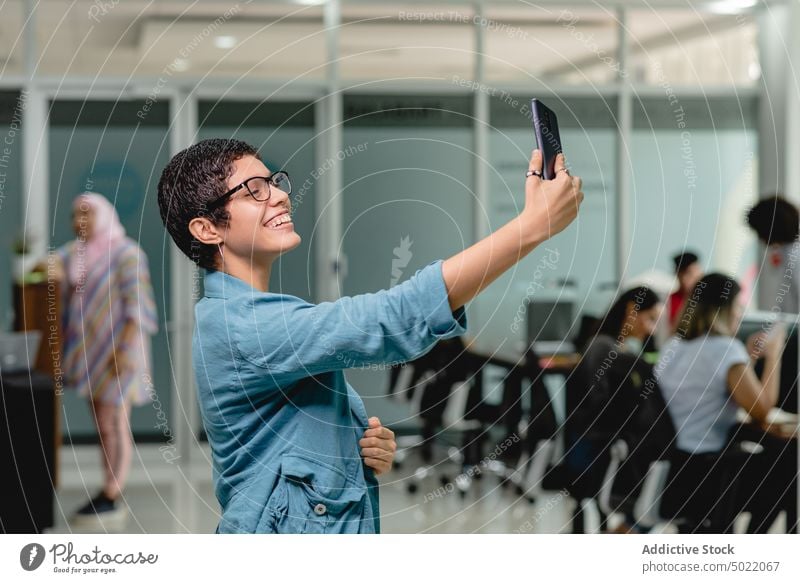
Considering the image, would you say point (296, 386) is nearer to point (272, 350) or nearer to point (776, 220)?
point (272, 350)

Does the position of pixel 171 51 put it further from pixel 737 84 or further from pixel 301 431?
pixel 301 431

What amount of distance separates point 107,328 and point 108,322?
31 millimetres

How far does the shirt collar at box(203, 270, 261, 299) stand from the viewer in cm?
142

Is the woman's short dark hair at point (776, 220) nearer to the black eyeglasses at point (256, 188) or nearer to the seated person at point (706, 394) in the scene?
the seated person at point (706, 394)

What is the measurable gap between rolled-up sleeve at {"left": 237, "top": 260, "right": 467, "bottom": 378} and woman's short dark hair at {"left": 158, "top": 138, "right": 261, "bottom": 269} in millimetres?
159

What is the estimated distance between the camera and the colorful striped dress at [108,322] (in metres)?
4.64

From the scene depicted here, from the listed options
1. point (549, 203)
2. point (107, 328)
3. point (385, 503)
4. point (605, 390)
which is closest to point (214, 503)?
point (385, 503)

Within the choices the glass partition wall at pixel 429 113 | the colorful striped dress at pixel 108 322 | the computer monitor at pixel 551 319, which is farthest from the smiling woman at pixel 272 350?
the computer monitor at pixel 551 319

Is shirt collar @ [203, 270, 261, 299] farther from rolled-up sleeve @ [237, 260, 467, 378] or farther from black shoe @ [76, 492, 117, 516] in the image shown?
black shoe @ [76, 492, 117, 516]

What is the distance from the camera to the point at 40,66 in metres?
6.12

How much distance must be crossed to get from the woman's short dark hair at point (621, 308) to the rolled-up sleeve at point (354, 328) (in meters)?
2.63

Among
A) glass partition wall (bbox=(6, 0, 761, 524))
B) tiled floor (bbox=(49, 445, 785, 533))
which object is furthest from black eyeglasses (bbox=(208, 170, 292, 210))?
glass partition wall (bbox=(6, 0, 761, 524))

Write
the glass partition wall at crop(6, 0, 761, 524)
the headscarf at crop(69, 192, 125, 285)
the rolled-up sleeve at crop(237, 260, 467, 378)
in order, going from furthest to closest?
the glass partition wall at crop(6, 0, 761, 524), the headscarf at crop(69, 192, 125, 285), the rolled-up sleeve at crop(237, 260, 467, 378)
